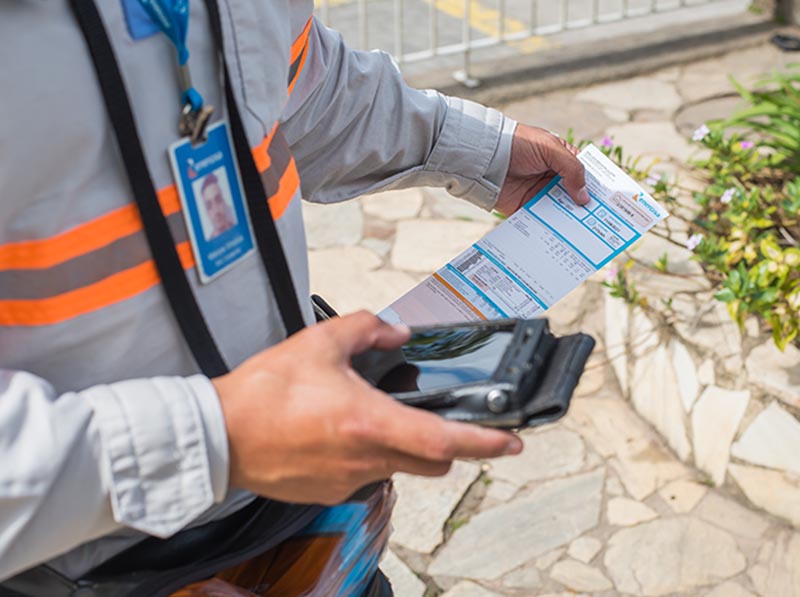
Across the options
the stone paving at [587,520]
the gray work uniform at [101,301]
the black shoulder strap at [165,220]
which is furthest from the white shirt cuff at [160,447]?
the stone paving at [587,520]

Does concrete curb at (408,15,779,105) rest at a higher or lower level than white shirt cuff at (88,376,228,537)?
lower

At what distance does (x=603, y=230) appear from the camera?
1.53 meters

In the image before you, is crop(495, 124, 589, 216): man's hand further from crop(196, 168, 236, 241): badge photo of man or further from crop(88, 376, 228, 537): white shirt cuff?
crop(88, 376, 228, 537): white shirt cuff

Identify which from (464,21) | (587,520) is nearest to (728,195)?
(587,520)

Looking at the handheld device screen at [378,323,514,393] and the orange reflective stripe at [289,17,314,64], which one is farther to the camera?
the orange reflective stripe at [289,17,314,64]

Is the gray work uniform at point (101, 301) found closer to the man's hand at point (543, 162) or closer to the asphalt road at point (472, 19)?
the man's hand at point (543, 162)

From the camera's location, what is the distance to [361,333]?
920 mm

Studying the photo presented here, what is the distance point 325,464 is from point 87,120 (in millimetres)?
345

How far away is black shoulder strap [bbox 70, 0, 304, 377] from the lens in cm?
87

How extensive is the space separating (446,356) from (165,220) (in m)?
0.33

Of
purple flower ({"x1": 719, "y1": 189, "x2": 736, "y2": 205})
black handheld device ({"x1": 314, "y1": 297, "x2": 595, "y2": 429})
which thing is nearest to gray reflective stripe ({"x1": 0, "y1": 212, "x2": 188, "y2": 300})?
black handheld device ({"x1": 314, "y1": 297, "x2": 595, "y2": 429})

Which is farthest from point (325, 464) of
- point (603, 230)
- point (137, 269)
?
point (603, 230)

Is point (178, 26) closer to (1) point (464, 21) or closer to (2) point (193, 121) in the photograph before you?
(2) point (193, 121)

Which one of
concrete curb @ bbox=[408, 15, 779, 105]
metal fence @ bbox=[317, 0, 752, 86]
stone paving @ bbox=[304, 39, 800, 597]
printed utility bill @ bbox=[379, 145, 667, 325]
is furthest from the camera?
metal fence @ bbox=[317, 0, 752, 86]
